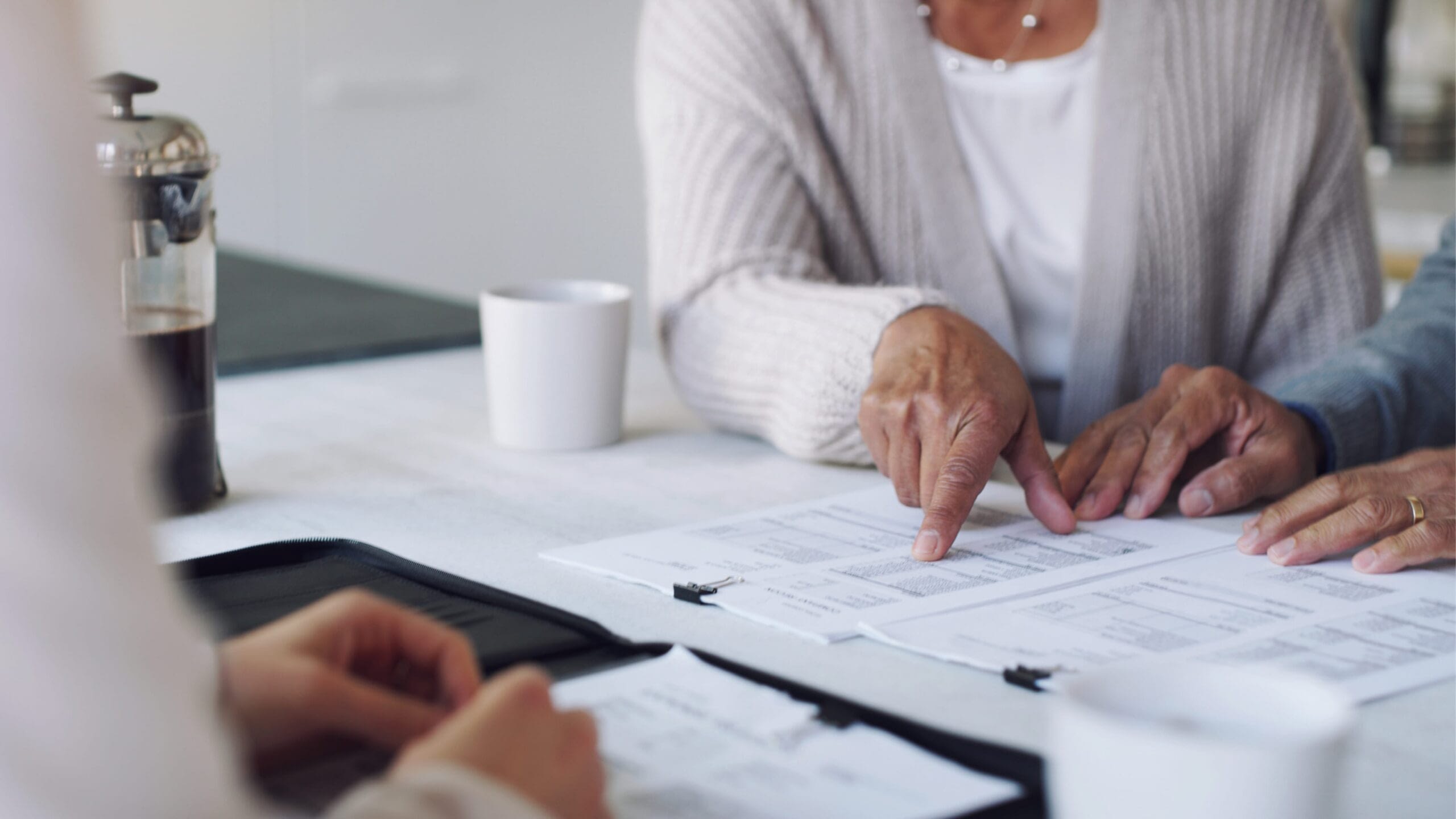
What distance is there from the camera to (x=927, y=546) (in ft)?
2.55

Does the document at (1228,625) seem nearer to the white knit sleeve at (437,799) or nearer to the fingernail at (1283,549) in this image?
the fingernail at (1283,549)

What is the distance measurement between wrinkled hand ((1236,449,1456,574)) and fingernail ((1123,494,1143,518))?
0.07m

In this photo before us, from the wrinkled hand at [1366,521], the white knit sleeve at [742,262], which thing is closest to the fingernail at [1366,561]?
the wrinkled hand at [1366,521]

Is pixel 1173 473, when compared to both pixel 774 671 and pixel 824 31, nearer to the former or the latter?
pixel 774 671

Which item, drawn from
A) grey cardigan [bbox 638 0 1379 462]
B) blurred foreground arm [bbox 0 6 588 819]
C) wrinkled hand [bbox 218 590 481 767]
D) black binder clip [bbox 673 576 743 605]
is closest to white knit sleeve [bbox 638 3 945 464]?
grey cardigan [bbox 638 0 1379 462]

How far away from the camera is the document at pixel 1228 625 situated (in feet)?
2.05

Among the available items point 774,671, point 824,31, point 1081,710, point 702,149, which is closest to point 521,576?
point 774,671

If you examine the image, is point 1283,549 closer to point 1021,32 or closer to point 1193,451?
point 1193,451

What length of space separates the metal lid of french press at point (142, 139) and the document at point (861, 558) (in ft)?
1.03

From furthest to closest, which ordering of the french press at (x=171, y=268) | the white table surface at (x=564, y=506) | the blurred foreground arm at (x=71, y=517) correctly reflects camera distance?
the french press at (x=171, y=268) < the white table surface at (x=564, y=506) < the blurred foreground arm at (x=71, y=517)

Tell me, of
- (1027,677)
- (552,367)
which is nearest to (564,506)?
(552,367)

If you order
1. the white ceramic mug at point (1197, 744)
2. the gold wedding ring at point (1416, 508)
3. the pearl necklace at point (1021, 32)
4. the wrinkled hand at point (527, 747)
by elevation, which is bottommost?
the gold wedding ring at point (1416, 508)

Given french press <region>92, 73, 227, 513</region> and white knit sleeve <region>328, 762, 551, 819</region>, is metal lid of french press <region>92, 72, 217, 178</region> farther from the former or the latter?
white knit sleeve <region>328, 762, 551, 819</region>

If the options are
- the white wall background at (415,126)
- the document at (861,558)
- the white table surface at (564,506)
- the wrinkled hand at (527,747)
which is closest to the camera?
the wrinkled hand at (527,747)
